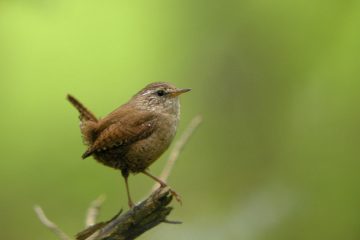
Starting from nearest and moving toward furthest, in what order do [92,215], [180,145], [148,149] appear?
1. [180,145]
2. [92,215]
3. [148,149]

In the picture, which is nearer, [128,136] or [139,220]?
[139,220]

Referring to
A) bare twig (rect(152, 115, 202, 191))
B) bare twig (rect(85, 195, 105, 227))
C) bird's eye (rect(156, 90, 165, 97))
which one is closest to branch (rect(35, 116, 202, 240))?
bare twig (rect(152, 115, 202, 191))

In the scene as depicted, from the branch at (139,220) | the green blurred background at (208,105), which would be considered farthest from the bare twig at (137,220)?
the green blurred background at (208,105)

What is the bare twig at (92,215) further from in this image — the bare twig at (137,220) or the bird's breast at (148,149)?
the bird's breast at (148,149)

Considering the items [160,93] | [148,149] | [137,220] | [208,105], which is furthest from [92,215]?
[208,105]

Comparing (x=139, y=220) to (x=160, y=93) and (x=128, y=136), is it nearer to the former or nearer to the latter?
(x=128, y=136)

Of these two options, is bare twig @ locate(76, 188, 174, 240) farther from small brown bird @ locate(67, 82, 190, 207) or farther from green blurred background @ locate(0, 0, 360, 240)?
green blurred background @ locate(0, 0, 360, 240)
